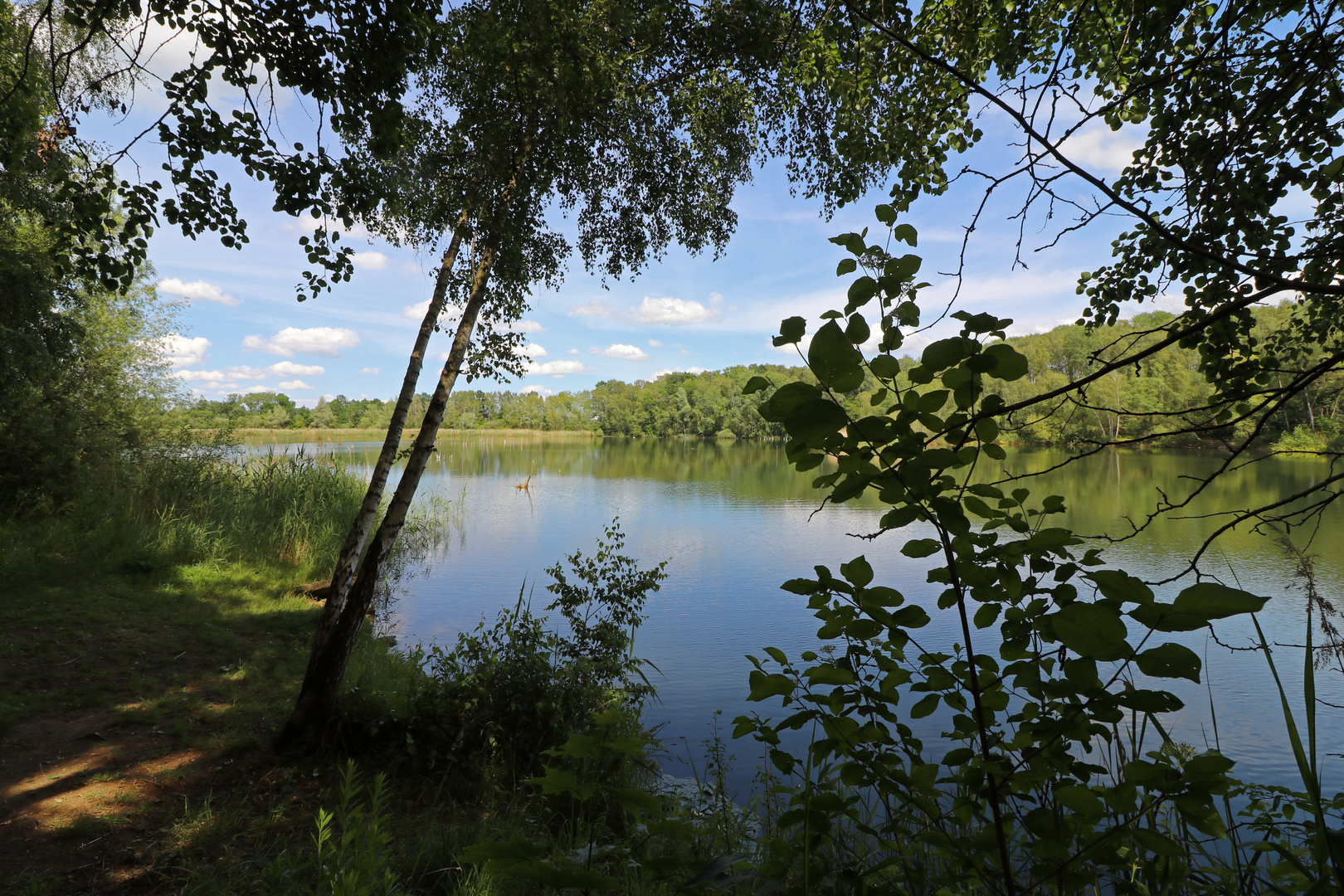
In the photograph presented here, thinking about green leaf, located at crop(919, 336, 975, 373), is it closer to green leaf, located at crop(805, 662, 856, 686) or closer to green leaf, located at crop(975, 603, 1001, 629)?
green leaf, located at crop(975, 603, 1001, 629)

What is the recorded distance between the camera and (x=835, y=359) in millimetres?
862

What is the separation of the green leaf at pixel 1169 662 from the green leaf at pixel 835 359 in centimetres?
46

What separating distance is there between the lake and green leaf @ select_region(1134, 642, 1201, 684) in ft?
0.85

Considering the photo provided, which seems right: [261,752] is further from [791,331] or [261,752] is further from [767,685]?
[791,331]

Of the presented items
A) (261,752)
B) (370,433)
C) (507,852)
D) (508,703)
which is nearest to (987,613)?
(507,852)

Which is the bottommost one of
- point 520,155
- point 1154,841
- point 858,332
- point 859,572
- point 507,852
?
point 1154,841

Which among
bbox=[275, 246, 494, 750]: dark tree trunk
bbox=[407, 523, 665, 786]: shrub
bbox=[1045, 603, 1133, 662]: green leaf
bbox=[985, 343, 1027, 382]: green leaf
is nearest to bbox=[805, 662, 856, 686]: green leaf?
bbox=[1045, 603, 1133, 662]: green leaf

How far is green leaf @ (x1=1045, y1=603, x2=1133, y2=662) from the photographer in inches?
26.6

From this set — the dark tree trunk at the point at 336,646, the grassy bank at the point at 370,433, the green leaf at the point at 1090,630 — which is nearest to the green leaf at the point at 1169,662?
the green leaf at the point at 1090,630

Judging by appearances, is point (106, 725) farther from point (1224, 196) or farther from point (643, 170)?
point (1224, 196)

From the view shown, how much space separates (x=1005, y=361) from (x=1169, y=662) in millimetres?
435

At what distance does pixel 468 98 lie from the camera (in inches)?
170

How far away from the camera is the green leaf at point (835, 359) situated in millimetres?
857

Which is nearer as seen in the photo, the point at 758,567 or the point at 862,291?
the point at 862,291
